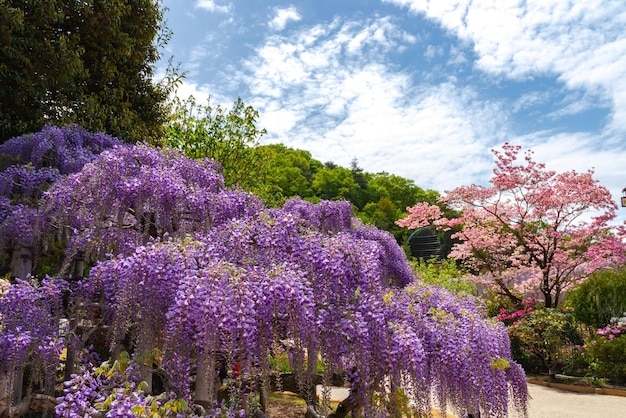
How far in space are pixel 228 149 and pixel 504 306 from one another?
949 cm

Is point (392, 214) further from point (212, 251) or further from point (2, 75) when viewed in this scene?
point (212, 251)

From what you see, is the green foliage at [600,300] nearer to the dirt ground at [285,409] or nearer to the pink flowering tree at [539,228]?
the pink flowering tree at [539,228]

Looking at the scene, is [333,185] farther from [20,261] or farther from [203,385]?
[203,385]

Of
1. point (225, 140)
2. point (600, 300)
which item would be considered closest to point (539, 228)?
point (600, 300)

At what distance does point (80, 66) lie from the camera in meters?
8.81

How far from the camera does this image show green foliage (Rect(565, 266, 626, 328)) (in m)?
11.8

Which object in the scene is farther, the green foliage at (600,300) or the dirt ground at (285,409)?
the green foliage at (600,300)

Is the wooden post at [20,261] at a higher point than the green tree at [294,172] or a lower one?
lower

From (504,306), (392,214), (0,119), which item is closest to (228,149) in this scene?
(0,119)

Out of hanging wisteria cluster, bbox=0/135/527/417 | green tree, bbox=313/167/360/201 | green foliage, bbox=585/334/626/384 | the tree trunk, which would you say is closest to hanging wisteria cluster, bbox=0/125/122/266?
hanging wisteria cluster, bbox=0/135/527/417

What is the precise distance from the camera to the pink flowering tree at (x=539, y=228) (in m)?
13.2

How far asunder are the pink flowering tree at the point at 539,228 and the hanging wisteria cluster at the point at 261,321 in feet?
32.6

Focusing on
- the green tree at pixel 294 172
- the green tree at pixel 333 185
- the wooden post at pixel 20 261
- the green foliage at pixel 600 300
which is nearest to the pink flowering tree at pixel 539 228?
the green foliage at pixel 600 300

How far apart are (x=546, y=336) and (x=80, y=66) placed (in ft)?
39.1
